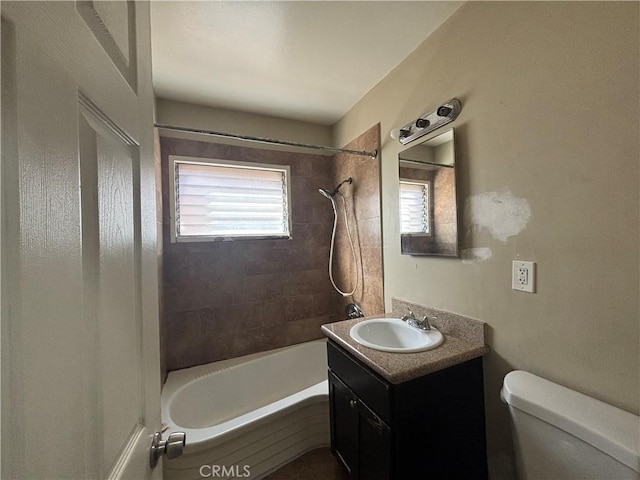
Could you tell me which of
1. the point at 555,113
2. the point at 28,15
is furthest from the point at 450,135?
the point at 28,15

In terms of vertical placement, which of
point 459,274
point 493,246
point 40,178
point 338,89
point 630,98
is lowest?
point 459,274

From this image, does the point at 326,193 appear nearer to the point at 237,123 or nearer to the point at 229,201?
the point at 229,201

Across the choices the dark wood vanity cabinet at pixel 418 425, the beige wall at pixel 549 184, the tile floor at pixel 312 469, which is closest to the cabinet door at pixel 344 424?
the dark wood vanity cabinet at pixel 418 425

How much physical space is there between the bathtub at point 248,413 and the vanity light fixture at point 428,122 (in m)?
1.70

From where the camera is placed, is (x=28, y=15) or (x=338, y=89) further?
(x=338, y=89)

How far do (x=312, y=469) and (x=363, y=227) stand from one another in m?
1.63

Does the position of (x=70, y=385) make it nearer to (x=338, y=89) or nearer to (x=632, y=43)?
(x=632, y=43)

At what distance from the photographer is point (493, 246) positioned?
115 cm

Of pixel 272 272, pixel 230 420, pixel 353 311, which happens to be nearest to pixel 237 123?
pixel 272 272

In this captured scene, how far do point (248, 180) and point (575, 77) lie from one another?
206 cm

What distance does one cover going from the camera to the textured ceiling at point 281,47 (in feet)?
4.07

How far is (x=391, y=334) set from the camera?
1.54 metres

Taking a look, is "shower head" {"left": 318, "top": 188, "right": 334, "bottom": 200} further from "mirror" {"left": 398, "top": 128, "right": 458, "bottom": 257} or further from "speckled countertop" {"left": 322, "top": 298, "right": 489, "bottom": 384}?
"speckled countertop" {"left": 322, "top": 298, "right": 489, "bottom": 384}

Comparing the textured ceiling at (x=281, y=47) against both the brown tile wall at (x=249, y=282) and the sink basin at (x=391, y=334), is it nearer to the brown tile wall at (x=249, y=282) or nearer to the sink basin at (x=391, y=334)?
the brown tile wall at (x=249, y=282)
